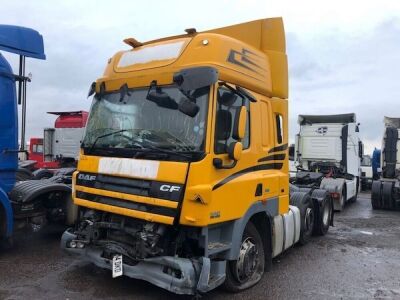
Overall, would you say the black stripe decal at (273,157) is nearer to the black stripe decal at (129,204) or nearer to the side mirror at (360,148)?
the black stripe decal at (129,204)

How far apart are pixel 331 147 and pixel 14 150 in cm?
1128

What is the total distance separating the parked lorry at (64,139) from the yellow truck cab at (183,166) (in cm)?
1476

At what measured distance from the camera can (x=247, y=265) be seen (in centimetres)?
530

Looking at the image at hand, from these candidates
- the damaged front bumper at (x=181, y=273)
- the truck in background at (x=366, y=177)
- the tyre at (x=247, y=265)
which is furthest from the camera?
the truck in background at (x=366, y=177)

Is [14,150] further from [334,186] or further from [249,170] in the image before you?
[334,186]

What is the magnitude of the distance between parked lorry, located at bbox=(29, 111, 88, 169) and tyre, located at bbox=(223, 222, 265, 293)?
15304mm

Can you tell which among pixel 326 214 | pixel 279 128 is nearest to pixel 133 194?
pixel 279 128

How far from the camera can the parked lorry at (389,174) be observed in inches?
543

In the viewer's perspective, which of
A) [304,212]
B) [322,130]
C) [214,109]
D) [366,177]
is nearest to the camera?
[214,109]

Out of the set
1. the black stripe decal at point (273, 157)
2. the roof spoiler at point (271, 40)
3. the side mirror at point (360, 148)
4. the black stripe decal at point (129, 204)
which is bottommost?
the black stripe decal at point (129, 204)

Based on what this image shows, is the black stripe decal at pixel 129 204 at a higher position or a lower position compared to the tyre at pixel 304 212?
higher

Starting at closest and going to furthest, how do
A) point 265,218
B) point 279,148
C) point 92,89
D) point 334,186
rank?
1. point 92,89
2. point 265,218
3. point 279,148
4. point 334,186

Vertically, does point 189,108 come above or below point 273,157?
above

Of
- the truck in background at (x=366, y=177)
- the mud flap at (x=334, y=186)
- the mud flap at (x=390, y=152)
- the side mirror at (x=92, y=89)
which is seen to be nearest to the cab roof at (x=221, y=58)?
the side mirror at (x=92, y=89)
